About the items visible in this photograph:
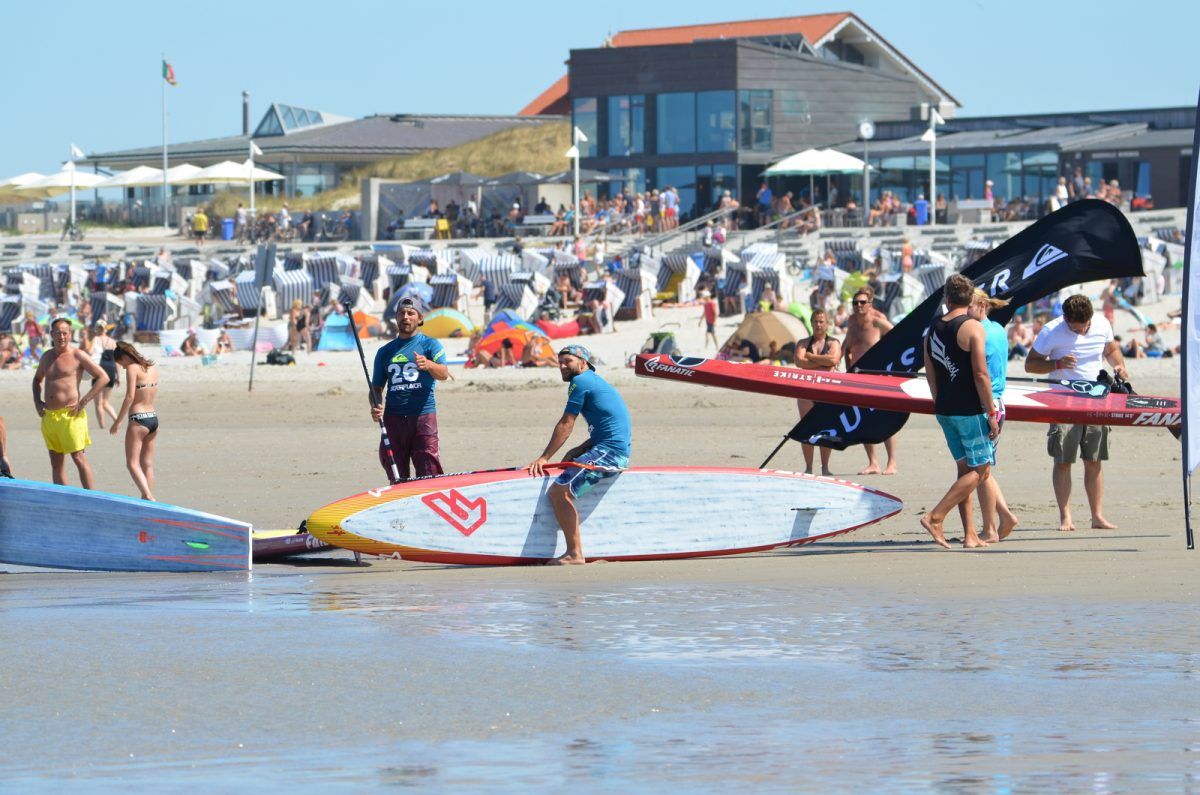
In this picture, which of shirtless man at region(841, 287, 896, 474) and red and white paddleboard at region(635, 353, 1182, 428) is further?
shirtless man at region(841, 287, 896, 474)

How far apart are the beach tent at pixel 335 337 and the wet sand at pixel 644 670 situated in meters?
18.2

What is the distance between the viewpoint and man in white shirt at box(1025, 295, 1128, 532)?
9852mm

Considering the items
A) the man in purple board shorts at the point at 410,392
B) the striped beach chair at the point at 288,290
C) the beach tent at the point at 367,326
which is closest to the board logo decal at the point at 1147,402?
the man in purple board shorts at the point at 410,392

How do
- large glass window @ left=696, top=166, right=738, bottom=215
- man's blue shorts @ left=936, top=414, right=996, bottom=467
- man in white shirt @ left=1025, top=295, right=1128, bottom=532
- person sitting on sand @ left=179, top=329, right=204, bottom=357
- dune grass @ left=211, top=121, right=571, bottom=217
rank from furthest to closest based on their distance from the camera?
dune grass @ left=211, top=121, right=571, bottom=217, large glass window @ left=696, top=166, right=738, bottom=215, person sitting on sand @ left=179, top=329, right=204, bottom=357, man in white shirt @ left=1025, top=295, right=1128, bottom=532, man's blue shorts @ left=936, top=414, right=996, bottom=467

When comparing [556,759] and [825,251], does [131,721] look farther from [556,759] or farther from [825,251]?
[825,251]

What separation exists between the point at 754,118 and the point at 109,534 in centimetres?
4106

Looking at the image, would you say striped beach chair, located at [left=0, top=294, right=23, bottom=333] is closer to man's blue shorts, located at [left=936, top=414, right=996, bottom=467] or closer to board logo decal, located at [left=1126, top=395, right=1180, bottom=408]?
board logo decal, located at [left=1126, top=395, right=1180, bottom=408]

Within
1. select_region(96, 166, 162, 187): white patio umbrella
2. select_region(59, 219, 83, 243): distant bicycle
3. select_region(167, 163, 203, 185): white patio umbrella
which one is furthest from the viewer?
select_region(96, 166, 162, 187): white patio umbrella

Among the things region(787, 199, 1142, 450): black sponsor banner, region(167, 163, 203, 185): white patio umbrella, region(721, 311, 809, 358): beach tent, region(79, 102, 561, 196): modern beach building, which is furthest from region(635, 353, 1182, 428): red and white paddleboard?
region(79, 102, 561, 196): modern beach building

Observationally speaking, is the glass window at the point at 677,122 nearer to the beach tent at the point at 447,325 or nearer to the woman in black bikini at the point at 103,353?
the beach tent at the point at 447,325

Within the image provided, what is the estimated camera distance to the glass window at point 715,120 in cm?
4838

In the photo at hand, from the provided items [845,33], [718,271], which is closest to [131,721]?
[718,271]

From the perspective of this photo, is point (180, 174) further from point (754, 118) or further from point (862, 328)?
point (862, 328)

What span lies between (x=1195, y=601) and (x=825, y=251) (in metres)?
26.0
